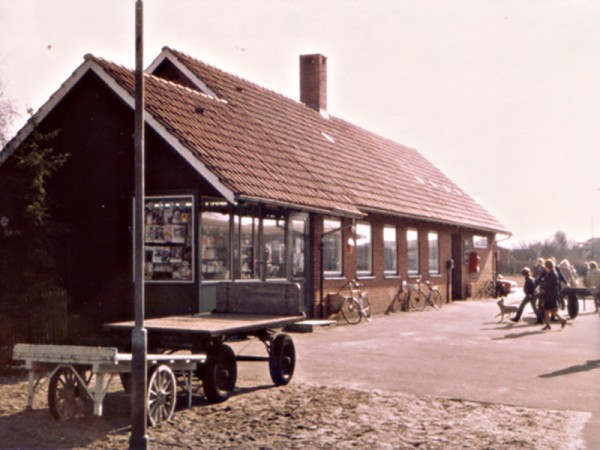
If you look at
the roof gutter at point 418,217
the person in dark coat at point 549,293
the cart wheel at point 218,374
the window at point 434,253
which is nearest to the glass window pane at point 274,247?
the roof gutter at point 418,217

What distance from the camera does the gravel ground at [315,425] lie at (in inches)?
304

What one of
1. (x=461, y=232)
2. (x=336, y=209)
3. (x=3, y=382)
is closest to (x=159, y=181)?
(x=336, y=209)

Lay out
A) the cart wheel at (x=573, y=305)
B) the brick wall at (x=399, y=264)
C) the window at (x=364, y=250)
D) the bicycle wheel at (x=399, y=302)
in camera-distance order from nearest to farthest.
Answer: the brick wall at (x=399, y=264) → the window at (x=364, y=250) → the cart wheel at (x=573, y=305) → the bicycle wheel at (x=399, y=302)

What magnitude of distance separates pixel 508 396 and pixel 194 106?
424 inches

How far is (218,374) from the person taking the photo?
32.2 feet

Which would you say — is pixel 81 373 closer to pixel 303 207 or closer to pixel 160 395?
pixel 160 395

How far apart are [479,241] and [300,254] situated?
1716cm

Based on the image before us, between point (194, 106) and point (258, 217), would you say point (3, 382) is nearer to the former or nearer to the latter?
point (258, 217)

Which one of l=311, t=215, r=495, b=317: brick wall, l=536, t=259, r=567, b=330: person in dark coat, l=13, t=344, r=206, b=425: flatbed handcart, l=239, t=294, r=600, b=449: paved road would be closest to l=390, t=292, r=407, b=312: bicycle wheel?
l=311, t=215, r=495, b=317: brick wall

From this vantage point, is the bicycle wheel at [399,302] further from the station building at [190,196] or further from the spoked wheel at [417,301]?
the station building at [190,196]

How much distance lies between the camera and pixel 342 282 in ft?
71.0

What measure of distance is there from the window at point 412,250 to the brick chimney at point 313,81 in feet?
18.5

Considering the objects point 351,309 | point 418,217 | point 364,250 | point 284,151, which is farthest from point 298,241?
point 418,217

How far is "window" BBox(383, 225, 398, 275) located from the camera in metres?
24.5
